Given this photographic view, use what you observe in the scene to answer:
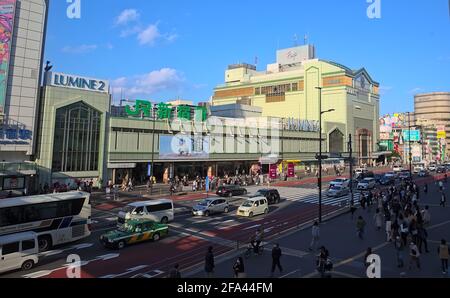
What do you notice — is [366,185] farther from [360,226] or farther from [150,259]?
[150,259]

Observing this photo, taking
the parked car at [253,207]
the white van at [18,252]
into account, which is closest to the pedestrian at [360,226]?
the parked car at [253,207]

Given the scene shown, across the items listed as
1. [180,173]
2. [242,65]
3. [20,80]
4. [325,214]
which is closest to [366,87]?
[242,65]

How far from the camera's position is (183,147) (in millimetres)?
54406

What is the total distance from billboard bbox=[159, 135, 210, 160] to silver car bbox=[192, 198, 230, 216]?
75.3 ft

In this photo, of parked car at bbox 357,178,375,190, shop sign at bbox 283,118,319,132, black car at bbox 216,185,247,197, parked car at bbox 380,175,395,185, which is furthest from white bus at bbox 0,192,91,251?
shop sign at bbox 283,118,319,132

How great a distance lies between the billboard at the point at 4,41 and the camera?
3716 centimetres

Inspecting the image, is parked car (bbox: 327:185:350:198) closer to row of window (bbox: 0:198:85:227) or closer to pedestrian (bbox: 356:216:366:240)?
pedestrian (bbox: 356:216:366:240)

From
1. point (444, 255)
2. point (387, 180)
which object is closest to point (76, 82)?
point (444, 255)

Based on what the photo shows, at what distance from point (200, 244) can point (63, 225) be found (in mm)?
A: 8664

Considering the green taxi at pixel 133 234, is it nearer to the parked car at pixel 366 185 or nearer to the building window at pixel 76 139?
the building window at pixel 76 139

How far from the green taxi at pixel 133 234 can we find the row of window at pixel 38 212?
3392 mm

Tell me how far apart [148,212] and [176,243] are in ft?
17.6

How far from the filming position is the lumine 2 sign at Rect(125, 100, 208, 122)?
49.5 metres
